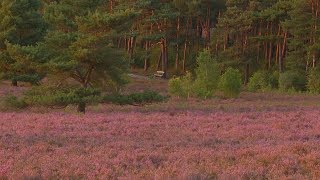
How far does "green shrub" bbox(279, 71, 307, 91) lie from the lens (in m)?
50.8

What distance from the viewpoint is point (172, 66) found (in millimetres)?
70625

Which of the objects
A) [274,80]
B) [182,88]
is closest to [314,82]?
[274,80]

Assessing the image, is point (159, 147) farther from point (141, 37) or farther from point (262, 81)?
point (141, 37)

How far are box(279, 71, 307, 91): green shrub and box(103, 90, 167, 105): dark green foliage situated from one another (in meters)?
24.9

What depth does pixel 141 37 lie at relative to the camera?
204 feet

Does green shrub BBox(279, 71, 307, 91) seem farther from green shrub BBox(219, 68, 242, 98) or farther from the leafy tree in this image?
the leafy tree

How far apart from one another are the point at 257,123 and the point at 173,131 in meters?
4.34

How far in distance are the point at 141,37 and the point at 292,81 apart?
1907 centimetres

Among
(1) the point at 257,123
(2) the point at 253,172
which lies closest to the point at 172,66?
(1) the point at 257,123

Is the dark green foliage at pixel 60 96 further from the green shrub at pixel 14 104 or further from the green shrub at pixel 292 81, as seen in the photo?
the green shrub at pixel 292 81

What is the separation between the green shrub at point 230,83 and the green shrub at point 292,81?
11.5 m

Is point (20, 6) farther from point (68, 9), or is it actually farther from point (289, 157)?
point (289, 157)

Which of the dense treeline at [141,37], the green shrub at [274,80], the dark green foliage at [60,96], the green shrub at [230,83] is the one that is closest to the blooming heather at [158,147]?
the dark green foliage at [60,96]

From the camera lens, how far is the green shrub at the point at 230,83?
38906mm
